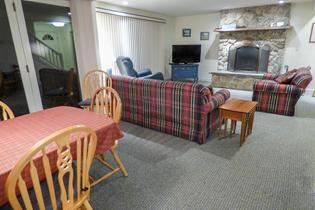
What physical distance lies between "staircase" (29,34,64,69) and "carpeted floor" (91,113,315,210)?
2.04 metres

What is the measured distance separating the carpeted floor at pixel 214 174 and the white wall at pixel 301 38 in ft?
10.3

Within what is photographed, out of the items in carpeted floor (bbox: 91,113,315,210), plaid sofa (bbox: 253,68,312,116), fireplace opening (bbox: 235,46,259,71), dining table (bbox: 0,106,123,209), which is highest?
fireplace opening (bbox: 235,46,259,71)

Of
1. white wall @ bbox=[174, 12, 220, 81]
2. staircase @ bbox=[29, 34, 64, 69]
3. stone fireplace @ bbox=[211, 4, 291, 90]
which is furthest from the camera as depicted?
white wall @ bbox=[174, 12, 220, 81]

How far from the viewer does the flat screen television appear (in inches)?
A: 252

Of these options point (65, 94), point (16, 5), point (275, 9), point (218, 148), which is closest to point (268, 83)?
point (218, 148)

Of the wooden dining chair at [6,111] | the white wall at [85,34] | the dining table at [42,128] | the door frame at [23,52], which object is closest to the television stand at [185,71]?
the white wall at [85,34]

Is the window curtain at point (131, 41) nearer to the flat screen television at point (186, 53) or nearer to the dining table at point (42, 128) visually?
the flat screen television at point (186, 53)

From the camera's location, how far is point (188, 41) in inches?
272

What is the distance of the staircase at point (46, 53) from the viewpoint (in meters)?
3.22

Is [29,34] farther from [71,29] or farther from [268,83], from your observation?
[268,83]

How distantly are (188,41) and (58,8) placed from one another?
4.49 metres

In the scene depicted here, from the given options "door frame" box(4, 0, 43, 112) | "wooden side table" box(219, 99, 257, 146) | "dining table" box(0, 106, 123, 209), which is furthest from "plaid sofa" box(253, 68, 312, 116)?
"door frame" box(4, 0, 43, 112)

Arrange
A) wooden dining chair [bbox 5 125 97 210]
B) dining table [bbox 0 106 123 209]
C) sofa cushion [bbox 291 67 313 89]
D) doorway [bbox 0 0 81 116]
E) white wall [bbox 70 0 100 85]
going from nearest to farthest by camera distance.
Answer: wooden dining chair [bbox 5 125 97 210]
dining table [bbox 0 106 123 209]
doorway [bbox 0 0 81 116]
sofa cushion [bbox 291 67 313 89]
white wall [bbox 70 0 100 85]

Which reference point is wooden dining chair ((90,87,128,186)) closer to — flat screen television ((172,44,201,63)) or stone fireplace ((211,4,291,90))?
stone fireplace ((211,4,291,90))
